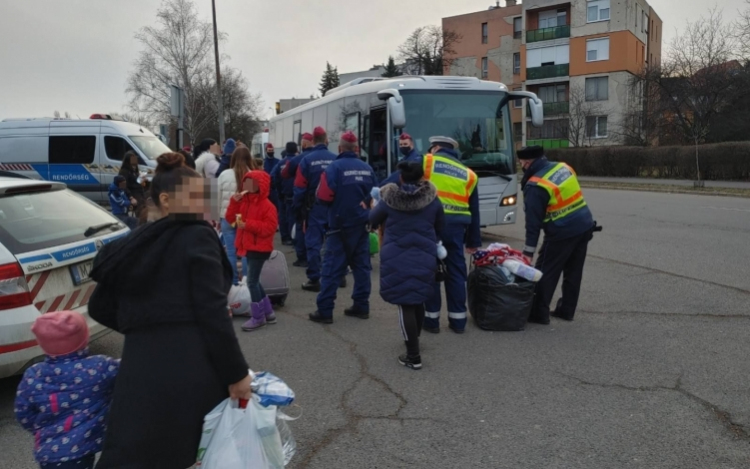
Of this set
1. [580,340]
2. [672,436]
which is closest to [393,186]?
[580,340]

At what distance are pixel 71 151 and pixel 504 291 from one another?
49.4ft

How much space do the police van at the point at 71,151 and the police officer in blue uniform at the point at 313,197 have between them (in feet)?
33.3

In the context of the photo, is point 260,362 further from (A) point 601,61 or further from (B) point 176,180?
(A) point 601,61

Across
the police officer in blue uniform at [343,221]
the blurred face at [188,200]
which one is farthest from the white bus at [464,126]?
the blurred face at [188,200]

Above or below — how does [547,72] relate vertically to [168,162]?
above

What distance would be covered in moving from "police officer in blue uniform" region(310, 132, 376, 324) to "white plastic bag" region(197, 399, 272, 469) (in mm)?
4172

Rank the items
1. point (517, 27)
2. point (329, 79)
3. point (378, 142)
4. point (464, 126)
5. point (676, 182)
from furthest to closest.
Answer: point (329, 79)
point (517, 27)
point (676, 182)
point (378, 142)
point (464, 126)

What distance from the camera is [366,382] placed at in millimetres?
4895

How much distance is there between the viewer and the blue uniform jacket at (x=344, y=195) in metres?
6.46

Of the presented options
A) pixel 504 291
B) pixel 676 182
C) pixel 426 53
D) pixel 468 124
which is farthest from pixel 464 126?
pixel 426 53

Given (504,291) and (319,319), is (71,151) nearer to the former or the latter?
(319,319)

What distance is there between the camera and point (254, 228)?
6117mm

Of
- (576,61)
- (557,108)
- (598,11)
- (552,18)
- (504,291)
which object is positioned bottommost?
(504,291)

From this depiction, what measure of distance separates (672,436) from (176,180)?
3.43 m
